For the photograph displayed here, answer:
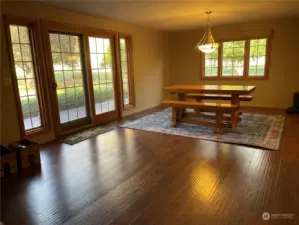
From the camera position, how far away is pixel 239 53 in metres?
5.95

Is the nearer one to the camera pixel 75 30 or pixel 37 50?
pixel 37 50

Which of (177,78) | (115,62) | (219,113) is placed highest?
(115,62)

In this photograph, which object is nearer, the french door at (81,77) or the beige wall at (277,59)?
the french door at (81,77)

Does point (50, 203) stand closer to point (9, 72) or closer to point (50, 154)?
point (50, 154)

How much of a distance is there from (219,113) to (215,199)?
6.85 feet

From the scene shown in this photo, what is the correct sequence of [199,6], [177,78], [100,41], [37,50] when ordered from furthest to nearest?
[177,78]
[100,41]
[199,6]
[37,50]

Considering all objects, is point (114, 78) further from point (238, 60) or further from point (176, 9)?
point (238, 60)

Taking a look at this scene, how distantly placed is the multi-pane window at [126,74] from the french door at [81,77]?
0.41 meters

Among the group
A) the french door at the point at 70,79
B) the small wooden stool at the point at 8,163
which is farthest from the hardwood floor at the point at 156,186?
the french door at the point at 70,79

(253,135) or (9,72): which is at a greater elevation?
(9,72)

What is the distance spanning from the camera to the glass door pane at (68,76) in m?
3.90

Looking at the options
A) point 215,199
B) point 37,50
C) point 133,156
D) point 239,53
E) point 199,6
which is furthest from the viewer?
point 239,53

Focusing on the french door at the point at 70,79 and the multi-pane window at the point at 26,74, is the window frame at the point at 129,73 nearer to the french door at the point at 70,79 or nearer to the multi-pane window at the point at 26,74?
the french door at the point at 70,79

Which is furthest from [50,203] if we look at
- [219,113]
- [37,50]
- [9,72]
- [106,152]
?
[219,113]
